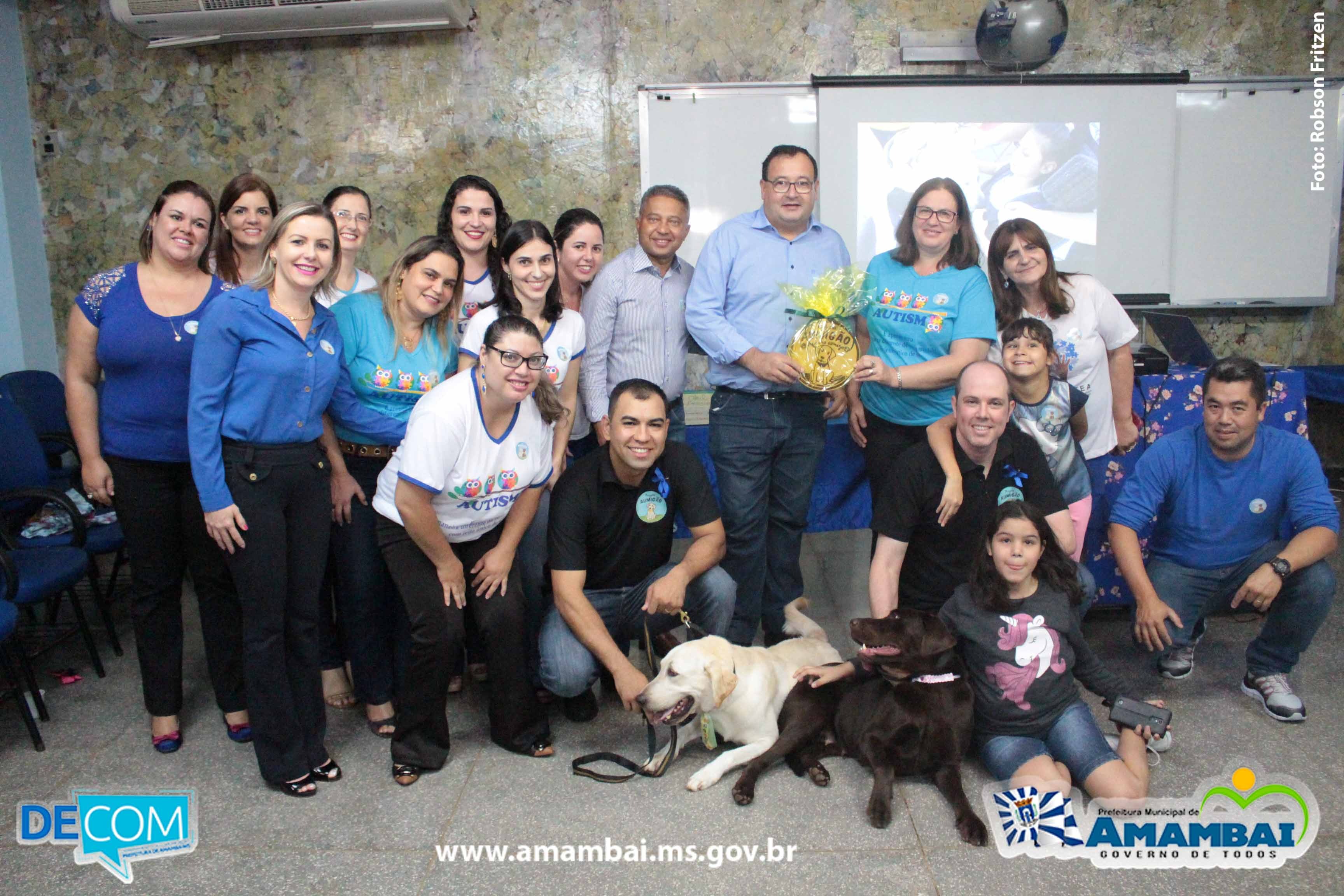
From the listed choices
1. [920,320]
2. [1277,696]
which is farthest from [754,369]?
[1277,696]

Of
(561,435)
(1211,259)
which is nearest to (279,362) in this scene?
(561,435)

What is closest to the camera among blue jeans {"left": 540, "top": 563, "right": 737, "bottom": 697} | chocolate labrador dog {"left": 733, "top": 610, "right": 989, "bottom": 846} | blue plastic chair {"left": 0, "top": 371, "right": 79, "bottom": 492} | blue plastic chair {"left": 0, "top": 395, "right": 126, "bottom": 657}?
chocolate labrador dog {"left": 733, "top": 610, "right": 989, "bottom": 846}

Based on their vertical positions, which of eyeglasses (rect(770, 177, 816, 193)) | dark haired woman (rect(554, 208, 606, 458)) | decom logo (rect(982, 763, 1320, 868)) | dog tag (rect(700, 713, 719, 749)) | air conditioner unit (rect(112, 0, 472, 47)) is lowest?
decom logo (rect(982, 763, 1320, 868))

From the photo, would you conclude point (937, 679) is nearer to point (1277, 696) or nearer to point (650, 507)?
point (650, 507)

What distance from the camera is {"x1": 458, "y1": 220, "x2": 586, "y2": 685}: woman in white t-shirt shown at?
2701mm

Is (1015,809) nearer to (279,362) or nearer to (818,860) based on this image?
(818,860)

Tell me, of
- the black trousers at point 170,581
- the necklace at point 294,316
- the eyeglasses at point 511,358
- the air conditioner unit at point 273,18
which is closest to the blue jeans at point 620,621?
the eyeglasses at point 511,358

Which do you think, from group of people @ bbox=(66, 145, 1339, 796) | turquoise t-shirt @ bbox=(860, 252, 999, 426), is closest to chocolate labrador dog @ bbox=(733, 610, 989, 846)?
group of people @ bbox=(66, 145, 1339, 796)

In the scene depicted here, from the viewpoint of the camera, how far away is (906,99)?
503 centimetres

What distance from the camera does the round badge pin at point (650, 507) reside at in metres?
2.62

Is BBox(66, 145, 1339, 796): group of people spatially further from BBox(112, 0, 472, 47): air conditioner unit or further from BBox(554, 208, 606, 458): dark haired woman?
BBox(112, 0, 472, 47): air conditioner unit

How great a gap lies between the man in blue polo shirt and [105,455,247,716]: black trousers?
8.60ft

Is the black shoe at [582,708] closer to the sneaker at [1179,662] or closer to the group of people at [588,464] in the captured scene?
the group of people at [588,464]

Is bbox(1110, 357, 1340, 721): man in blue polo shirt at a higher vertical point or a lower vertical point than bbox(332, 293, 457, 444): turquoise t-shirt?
lower
